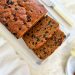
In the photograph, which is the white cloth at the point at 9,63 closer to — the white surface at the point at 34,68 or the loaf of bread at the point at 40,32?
the white surface at the point at 34,68

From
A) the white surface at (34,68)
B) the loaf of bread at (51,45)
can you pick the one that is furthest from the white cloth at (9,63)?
the loaf of bread at (51,45)

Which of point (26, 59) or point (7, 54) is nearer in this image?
point (7, 54)

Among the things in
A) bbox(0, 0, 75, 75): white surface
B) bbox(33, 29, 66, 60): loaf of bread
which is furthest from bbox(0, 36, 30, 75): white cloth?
bbox(33, 29, 66, 60): loaf of bread

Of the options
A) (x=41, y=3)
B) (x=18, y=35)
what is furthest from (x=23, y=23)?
(x=41, y=3)

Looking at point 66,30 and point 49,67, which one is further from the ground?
point 66,30

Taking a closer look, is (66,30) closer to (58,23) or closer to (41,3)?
(58,23)

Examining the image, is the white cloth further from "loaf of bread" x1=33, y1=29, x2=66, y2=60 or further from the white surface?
"loaf of bread" x1=33, y1=29, x2=66, y2=60
